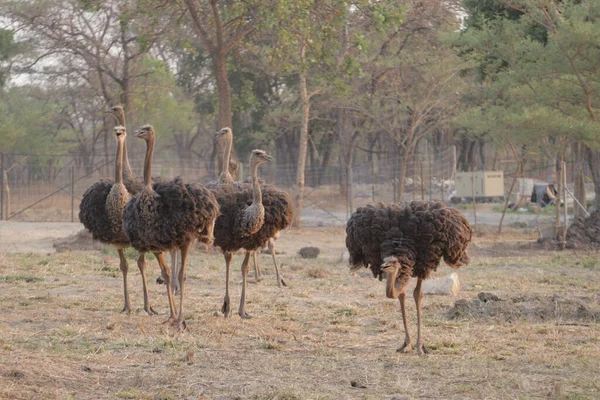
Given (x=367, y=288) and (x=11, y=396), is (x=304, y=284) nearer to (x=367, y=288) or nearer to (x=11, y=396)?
(x=367, y=288)

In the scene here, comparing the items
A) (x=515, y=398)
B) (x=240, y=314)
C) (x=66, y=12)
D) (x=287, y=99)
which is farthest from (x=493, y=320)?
(x=287, y=99)

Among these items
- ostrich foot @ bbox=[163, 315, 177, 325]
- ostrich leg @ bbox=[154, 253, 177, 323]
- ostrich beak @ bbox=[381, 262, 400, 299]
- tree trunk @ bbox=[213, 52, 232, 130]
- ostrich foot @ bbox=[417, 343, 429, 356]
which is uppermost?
tree trunk @ bbox=[213, 52, 232, 130]

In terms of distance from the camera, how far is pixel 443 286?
1165cm

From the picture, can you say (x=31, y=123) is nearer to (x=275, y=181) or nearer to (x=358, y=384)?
(x=275, y=181)

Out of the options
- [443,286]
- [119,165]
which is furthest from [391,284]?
[443,286]

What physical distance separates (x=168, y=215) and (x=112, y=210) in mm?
1229

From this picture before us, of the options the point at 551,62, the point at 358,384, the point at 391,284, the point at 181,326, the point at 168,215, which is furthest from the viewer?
the point at 551,62

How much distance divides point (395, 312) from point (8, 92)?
138 ft

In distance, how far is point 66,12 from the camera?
25672 mm

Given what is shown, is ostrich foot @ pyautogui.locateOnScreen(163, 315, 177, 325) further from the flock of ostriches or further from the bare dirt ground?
the bare dirt ground

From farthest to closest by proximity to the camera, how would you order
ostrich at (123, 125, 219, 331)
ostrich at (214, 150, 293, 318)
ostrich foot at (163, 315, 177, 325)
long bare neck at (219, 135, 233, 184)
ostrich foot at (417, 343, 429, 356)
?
1. long bare neck at (219, 135, 233, 184)
2. ostrich at (214, 150, 293, 318)
3. ostrich foot at (163, 315, 177, 325)
4. ostrich at (123, 125, 219, 331)
5. ostrich foot at (417, 343, 429, 356)

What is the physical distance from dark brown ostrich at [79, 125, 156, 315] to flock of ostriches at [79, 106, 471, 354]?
0.03 ft

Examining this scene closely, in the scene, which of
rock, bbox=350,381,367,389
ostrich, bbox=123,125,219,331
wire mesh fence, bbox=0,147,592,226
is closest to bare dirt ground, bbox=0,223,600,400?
rock, bbox=350,381,367,389

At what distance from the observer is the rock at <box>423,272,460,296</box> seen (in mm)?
11594
